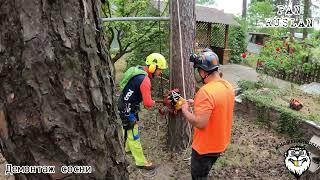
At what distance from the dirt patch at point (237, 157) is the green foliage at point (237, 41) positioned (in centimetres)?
906

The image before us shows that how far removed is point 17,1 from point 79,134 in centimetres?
50

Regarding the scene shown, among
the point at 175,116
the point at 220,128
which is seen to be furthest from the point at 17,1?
the point at 175,116

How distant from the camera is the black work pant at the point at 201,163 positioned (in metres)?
3.90

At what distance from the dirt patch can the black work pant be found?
1506 mm

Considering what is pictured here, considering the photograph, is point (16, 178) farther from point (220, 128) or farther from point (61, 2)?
point (220, 128)

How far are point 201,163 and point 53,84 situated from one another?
317 cm

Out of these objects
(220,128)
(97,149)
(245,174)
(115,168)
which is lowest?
(245,174)

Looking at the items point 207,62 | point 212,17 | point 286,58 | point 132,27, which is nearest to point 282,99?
point 286,58

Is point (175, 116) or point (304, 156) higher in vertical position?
point (175, 116)

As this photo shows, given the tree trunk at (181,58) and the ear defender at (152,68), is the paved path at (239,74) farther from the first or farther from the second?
the ear defender at (152,68)

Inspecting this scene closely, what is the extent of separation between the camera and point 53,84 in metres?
1.06

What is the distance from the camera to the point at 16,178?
1.25m

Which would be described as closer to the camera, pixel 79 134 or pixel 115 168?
pixel 79 134

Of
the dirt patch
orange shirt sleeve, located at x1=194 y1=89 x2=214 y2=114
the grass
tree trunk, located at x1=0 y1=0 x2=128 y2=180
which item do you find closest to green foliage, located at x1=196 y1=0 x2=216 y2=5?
the grass
